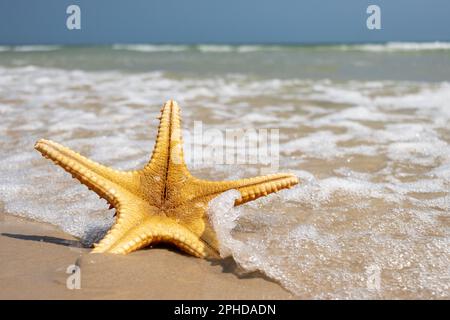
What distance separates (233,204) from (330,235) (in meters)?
0.68

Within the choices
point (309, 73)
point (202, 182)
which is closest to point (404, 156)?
point (202, 182)

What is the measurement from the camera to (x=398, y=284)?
2.31 m

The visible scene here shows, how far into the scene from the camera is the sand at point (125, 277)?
2.09m

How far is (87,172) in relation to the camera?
250 centimetres

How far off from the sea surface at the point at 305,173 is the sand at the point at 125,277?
0.16 meters

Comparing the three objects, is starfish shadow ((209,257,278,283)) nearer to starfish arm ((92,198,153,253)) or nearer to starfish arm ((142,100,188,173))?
starfish arm ((92,198,153,253))

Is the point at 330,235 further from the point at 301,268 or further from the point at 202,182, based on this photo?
the point at 202,182

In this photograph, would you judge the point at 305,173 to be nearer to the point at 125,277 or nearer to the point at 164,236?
the point at 164,236

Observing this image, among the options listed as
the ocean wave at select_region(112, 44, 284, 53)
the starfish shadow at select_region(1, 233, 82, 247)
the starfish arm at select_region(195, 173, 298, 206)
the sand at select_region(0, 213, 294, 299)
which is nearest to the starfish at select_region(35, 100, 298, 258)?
the starfish arm at select_region(195, 173, 298, 206)

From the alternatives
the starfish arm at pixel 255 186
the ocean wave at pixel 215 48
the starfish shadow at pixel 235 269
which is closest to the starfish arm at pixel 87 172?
the starfish arm at pixel 255 186

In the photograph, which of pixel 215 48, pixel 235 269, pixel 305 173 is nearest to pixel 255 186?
pixel 235 269

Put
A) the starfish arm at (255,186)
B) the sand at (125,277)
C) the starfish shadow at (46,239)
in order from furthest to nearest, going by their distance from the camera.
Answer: the starfish shadow at (46,239)
the starfish arm at (255,186)
the sand at (125,277)

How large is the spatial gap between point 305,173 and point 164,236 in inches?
72.8

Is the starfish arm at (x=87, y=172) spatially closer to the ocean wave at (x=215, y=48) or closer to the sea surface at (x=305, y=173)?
the sea surface at (x=305, y=173)
